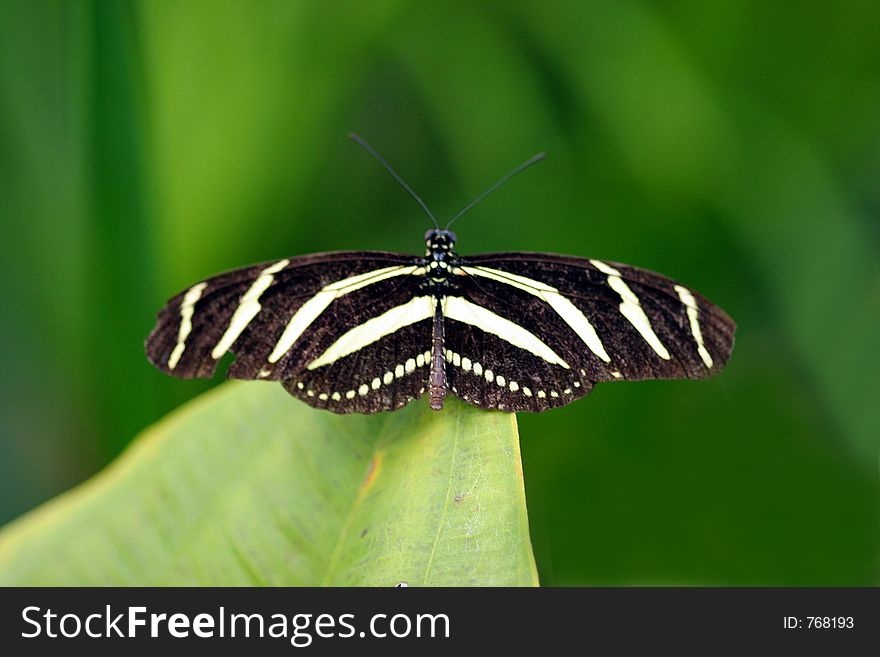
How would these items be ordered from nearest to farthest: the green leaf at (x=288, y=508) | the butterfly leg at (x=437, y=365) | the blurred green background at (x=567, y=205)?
the green leaf at (x=288, y=508), the butterfly leg at (x=437, y=365), the blurred green background at (x=567, y=205)

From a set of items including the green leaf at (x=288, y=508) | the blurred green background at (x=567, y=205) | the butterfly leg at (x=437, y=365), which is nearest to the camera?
the green leaf at (x=288, y=508)

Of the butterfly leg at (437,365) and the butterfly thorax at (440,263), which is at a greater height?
the butterfly thorax at (440,263)

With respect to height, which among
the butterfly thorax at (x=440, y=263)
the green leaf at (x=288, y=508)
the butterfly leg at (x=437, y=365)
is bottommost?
the green leaf at (x=288, y=508)

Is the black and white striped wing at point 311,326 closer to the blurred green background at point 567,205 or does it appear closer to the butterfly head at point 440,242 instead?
the butterfly head at point 440,242

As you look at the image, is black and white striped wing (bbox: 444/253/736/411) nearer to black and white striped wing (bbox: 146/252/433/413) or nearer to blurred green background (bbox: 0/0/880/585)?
black and white striped wing (bbox: 146/252/433/413)

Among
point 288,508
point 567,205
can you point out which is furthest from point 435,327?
point 567,205

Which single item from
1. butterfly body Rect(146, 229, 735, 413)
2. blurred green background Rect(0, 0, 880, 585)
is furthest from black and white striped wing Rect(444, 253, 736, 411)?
blurred green background Rect(0, 0, 880, 585)

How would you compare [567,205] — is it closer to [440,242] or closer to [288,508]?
→ [440,242]

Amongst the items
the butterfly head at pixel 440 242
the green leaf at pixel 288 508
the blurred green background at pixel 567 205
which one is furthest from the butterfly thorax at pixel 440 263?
the blurred green background at pixel 567 205

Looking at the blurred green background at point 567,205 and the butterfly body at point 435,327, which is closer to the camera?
the butterfly body at point 435,327
